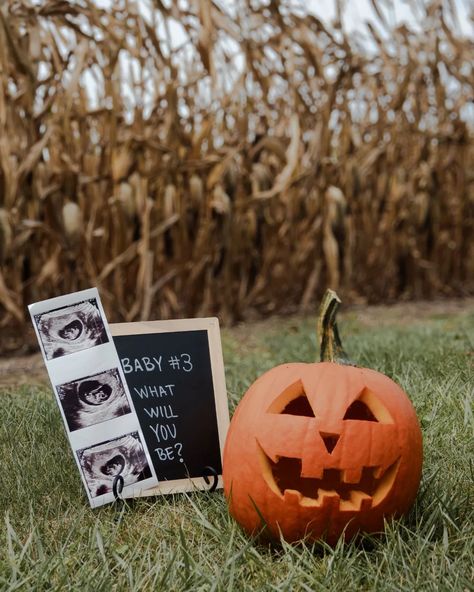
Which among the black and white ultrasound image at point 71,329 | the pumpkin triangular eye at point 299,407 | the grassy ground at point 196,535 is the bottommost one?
the grassy ground at point 196,535

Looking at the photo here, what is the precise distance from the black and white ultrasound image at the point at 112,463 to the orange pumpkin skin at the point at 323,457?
0.34m

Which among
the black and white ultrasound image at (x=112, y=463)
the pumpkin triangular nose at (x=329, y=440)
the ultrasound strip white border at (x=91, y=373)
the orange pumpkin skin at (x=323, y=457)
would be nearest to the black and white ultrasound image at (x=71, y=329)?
the ultrasound strip white border at (x=91, y=373)

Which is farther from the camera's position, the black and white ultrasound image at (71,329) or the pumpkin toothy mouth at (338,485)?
the black and white ultrasound image at (71,329)

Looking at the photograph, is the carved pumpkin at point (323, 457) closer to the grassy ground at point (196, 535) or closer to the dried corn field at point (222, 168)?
the grassy ground at point (196, 535)

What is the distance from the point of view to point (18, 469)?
199 centimetres

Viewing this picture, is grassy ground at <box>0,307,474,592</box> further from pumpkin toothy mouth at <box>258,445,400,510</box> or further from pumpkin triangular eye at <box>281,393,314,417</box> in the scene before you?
pumpkin triangular eye at <box>281,393,314,417</box>

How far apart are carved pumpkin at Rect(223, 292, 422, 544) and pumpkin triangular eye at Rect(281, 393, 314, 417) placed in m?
0.10

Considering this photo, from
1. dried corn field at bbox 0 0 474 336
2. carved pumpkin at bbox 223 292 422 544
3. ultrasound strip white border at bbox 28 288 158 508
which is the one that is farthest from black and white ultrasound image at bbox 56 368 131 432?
dried corn field at bbox 0 0 474 336

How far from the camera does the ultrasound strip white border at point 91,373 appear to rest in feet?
6.28

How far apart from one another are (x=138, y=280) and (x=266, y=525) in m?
2.66

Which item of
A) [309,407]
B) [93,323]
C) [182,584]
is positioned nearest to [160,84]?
[93,323]

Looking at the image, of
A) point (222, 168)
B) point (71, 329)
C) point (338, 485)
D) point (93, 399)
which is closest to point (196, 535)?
point (338, 485)

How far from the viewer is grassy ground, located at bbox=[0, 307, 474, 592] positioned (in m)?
1.46

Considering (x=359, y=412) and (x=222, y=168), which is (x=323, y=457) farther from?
(x=222, y=168)
